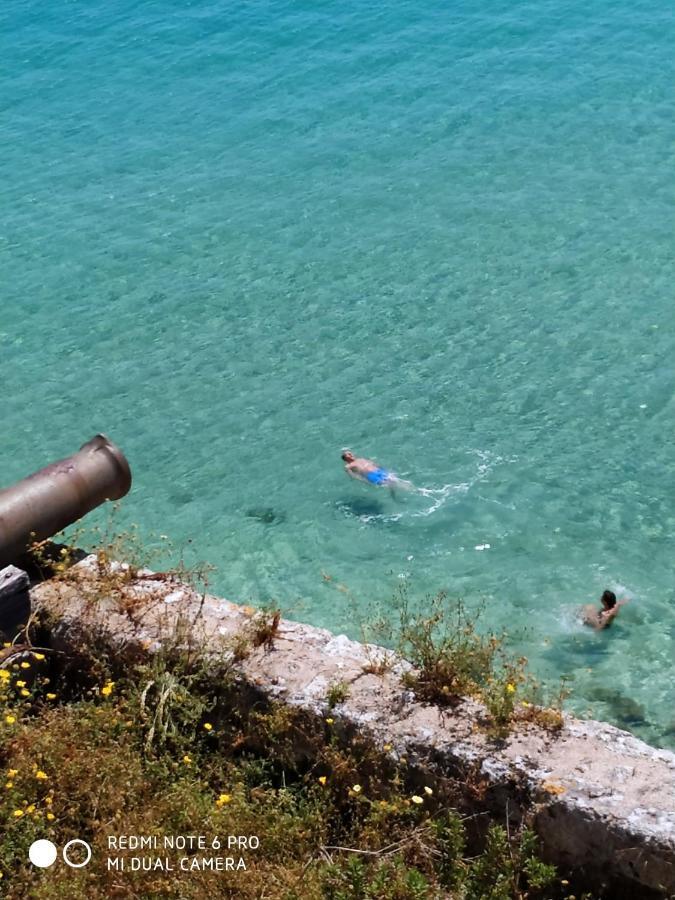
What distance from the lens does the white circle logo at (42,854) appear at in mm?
5918

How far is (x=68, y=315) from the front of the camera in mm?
16109

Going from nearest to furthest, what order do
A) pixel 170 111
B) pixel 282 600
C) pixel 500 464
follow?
pixel 282 600, pixel 500 464, pixel 170 111

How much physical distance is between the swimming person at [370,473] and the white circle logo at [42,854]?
21.6ft

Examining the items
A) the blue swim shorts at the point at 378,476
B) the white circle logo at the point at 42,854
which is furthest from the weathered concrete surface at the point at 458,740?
the blue swim shorts at the point at 378,476

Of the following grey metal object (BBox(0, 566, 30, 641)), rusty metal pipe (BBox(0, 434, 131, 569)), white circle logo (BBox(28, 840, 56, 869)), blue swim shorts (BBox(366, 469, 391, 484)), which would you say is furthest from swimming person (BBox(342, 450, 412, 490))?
white circle logo (BBox(28, 840, 56, 869))

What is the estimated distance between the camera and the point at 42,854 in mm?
5969

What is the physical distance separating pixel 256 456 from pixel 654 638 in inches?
199

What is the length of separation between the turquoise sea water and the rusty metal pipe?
2.22 metres

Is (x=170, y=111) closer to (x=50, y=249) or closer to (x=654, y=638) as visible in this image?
(x=50, y=249)

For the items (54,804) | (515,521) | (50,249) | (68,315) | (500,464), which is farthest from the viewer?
(50,249)

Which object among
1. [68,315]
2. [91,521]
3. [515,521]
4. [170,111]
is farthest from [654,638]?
[170,111]

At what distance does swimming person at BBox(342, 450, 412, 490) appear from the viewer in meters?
12.0

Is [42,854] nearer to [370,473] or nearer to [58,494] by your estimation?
[58,494]

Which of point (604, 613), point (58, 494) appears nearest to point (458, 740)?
point (58, 494)
